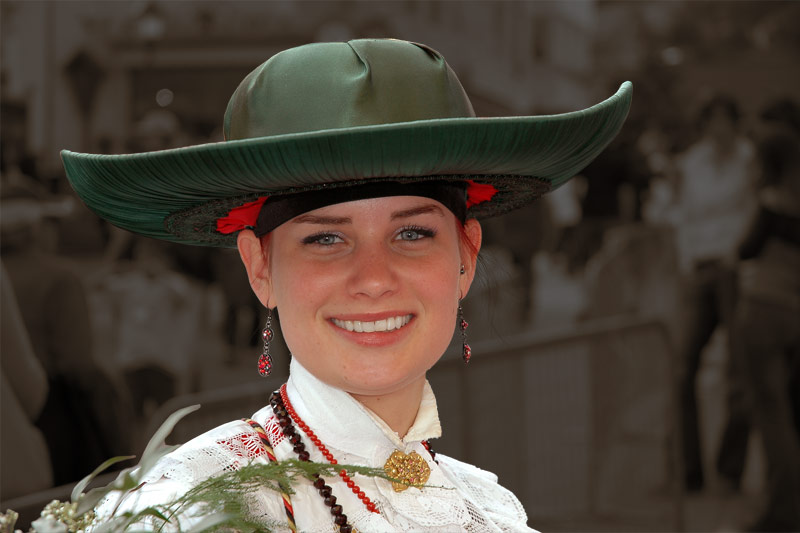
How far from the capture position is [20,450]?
185 inches

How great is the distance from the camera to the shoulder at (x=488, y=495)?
1688 mm

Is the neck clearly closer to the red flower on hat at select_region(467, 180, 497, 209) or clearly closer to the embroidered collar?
the embroidered collar

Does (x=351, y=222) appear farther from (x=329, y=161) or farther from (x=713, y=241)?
(x=713, y=241)

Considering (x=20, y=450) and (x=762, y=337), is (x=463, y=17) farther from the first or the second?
(x=20, y=450)

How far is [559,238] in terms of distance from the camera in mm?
6504

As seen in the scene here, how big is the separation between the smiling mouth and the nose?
0.14 feet

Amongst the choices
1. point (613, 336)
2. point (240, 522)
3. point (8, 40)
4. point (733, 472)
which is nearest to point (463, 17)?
point (613, 336)

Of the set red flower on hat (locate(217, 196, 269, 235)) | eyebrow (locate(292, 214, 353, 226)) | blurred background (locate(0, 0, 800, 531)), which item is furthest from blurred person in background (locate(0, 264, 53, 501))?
eyebrow (locate(292, 214, 353, 226))

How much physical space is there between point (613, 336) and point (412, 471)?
13.3 feet

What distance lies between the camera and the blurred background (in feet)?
18.2

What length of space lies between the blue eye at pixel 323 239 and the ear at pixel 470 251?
0.89 feet

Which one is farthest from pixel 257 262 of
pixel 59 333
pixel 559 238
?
pixel 559 238

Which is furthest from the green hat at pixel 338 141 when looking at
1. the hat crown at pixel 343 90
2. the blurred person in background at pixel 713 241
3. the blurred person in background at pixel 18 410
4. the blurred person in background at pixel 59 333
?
the blurred person in background at pixel 713 241

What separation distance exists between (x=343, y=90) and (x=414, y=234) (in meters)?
0.28
